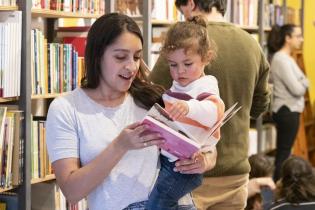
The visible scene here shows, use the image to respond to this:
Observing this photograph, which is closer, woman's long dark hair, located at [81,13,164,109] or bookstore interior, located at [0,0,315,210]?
woman's long dark hair, located at [81,13,164,109]

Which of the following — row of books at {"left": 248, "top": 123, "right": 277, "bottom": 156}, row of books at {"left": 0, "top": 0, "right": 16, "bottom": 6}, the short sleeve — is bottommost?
row of books at {"left": 248, "top": 123, "right": 277, "bottom": 156}

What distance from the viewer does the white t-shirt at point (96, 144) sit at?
1636mm

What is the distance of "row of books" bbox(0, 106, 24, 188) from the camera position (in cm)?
253

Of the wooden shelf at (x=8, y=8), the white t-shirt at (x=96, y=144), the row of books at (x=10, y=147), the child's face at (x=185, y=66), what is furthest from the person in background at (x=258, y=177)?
the white t-shirt at (x=96, y=144)

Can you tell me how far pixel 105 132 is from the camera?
167cm

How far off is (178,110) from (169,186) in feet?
0.76

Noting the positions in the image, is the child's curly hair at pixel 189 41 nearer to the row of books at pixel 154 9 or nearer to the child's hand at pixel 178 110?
the child's hand at pixel 178 110

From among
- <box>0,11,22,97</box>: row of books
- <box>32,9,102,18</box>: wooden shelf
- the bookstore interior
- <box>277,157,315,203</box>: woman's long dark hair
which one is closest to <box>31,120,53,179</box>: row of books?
the bookstore interior

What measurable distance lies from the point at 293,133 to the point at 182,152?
13.0 feet

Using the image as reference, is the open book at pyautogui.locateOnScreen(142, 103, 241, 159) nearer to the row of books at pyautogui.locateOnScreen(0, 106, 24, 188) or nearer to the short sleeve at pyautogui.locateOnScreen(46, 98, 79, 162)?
the short sleeve at pyautogui.locateOnScreen(46, 98, 79, 162)

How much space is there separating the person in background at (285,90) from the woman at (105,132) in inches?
146

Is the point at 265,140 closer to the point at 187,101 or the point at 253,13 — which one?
the point at 253,13

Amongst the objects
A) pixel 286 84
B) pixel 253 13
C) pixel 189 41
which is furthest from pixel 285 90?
pixel 189 41

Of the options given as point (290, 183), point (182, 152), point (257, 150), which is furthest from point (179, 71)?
point (257, 150)
